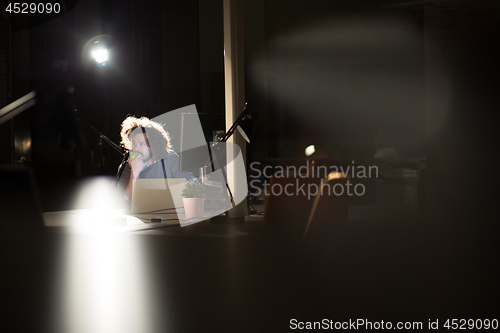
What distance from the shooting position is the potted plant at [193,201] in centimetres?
206

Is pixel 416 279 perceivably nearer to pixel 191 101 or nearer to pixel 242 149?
pixel 242 149

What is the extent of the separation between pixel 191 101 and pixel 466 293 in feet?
17.8

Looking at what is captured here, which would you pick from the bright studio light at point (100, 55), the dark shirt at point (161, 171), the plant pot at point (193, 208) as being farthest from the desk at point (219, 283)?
the bright studio light at point (100, 55)

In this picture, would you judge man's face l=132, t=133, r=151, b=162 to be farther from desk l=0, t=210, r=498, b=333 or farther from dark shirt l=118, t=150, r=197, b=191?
desk l=0, t=210, r=498, b=333

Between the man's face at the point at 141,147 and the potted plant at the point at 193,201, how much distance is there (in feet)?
4.37

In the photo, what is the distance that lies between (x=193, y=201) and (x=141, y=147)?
1.47 metres

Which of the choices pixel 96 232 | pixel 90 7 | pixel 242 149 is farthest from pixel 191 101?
pixel 96 232

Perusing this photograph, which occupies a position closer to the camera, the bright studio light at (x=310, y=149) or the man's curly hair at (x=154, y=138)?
the man's curly hair at (x=154, y=138)

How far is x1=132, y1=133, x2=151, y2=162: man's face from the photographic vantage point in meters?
3.32

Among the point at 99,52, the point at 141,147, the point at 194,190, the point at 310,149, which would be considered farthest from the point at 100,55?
the point at 310,149

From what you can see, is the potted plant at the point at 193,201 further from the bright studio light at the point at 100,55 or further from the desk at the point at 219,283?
the bright studio light at the point at 100,55

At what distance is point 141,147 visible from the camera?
3.36 metres

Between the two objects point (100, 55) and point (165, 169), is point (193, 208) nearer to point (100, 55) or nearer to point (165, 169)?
point (165, 169)

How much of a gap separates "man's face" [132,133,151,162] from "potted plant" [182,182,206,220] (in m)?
1.33
